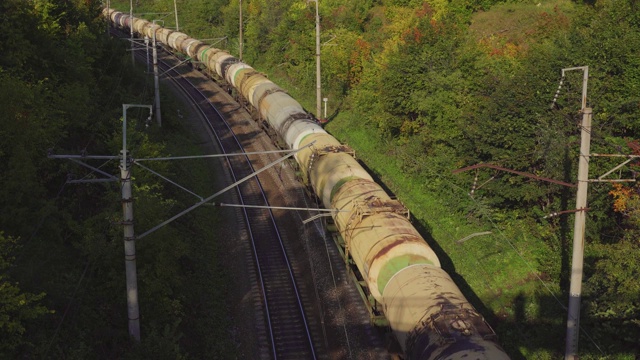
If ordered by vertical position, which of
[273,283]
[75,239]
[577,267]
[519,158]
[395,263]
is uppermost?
[519,158]

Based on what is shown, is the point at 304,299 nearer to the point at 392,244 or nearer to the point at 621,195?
the point at 392,244

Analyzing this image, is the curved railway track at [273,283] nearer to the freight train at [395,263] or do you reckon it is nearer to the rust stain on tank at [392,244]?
the freight train at [395,263]

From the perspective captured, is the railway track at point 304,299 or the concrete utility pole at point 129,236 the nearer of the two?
the concrete utility pole at point 129,236

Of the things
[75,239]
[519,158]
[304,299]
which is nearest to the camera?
[75,239]

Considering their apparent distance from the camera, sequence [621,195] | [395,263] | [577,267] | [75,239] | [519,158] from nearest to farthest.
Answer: [577,267], [395,263], [75,239], [621,195], [519,158]

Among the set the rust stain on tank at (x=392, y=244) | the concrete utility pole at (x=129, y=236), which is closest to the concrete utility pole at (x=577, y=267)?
the rust stain on tank at (x=392, y=244)

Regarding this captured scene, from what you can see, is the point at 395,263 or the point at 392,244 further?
the point at 392,244

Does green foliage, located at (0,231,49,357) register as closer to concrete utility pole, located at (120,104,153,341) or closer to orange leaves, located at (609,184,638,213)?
concrete utility pole, located at (120,104,153,341)

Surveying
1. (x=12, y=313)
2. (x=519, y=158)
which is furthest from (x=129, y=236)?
(x=519, y=158)
